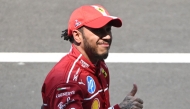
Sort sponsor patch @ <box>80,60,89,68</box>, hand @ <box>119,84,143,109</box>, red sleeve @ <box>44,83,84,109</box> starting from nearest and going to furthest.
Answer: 1. red sleeve @ <box>44,83,84,109</box>
2. hand @ <box>119,84,143,109</box>
3. sponsor patch @ <box>80,60,89,68</box>

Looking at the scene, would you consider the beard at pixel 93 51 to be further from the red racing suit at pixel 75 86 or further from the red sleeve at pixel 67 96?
the red sleeve at pixel 67 96

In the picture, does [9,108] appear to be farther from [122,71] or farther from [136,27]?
[136,27]

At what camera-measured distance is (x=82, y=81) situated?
378 cm

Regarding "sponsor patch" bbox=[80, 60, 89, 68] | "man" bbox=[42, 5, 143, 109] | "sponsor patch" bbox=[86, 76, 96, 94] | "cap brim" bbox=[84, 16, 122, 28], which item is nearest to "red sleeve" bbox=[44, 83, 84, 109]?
"man" bbox=[42, 5, 143, 109]

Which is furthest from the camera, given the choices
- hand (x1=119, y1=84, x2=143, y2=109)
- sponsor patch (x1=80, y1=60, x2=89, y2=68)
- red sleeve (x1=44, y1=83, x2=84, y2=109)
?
sponsor patch (x1=80, y1=60, x2=89, y2=68)

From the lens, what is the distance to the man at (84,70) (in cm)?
368

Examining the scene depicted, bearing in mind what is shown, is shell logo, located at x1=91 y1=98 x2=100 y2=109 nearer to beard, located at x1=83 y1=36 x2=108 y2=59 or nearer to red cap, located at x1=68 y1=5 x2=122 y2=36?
beard, located at x1=83 y1=36 x2=108 y2=59

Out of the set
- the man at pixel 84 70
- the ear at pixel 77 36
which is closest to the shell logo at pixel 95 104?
the man at pixel 84 70

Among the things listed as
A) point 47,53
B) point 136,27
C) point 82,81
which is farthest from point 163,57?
point 82,81

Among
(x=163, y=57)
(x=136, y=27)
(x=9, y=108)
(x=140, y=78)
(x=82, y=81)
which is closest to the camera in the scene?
(x=82, y=81)

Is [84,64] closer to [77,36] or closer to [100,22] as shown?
[77,36]

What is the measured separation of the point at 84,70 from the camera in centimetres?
389

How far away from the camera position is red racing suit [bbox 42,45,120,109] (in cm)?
365

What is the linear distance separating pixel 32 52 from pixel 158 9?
9.02ft
